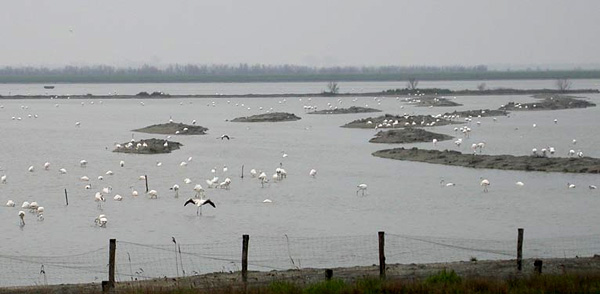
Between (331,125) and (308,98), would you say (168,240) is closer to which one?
(331,125)

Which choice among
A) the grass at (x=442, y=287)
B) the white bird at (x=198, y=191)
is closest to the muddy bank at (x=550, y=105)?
the white bird at (x=198, y=191)

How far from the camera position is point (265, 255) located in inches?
619

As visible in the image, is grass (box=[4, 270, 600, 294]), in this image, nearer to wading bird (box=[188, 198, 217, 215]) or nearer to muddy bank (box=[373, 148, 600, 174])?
wading bird (box=[188, 198, 217, 215])

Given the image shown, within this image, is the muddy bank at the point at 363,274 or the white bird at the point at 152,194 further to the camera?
the white bird at the point at 152,194

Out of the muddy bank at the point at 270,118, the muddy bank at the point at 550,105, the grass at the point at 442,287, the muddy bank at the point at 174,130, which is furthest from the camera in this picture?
the muddy bank at the point at 550,105

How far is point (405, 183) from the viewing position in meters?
26.0

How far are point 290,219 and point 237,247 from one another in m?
3.39

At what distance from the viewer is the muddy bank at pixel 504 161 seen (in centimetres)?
2845

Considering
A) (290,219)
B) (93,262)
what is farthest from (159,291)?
(290,219)

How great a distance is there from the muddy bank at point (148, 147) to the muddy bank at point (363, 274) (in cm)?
2381

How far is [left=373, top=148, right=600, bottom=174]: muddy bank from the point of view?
28453 mm

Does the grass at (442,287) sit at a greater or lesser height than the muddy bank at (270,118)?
greater

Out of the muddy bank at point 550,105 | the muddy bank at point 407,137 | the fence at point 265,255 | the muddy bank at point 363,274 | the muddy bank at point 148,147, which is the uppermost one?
the muddy bank at point 363,274

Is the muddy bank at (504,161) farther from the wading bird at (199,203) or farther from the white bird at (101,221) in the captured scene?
the white bird at (101,221)
